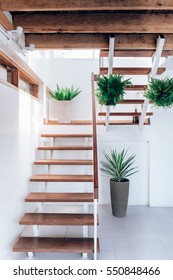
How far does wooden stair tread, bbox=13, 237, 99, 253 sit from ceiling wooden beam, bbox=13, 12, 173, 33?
2.52 metres

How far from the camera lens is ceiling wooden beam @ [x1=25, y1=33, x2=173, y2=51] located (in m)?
3.38

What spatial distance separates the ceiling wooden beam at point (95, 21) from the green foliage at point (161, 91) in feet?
2.25

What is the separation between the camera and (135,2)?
98.6 inches

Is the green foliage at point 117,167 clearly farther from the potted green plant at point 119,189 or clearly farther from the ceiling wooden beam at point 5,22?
the ceiling wooden beam at point 5,22

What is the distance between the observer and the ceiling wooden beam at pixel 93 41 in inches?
133

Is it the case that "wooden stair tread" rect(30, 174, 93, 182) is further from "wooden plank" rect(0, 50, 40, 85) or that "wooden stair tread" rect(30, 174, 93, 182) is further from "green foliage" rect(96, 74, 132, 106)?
"wooden plank" rect(0, 50, 40, 85)

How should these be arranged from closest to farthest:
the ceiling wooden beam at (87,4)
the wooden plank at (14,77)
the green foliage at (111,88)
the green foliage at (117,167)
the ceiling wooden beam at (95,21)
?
the ceiling wooden beam at (87,4) → the ceiling wooden beam at (95,21) → the wooden plank at (14,77) → the green foliage at (111,88) → the green foliage at (117,167)

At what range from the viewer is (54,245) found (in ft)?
8.98

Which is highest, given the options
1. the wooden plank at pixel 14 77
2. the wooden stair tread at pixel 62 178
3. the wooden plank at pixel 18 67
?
the wooden plank at pixel 18 67

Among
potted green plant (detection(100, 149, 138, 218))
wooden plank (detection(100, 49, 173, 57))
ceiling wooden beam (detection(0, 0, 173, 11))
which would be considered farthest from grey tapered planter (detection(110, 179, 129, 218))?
ceiling wooden beam (detection(0, 0, 173, 11))

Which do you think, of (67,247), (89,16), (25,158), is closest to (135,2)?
(89,16)

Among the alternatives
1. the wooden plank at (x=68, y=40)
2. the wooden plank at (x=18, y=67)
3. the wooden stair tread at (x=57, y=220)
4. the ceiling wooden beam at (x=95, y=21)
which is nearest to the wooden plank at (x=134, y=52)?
the wooden plank at (x=68, y=40)

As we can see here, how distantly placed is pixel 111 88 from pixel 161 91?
0.69m
